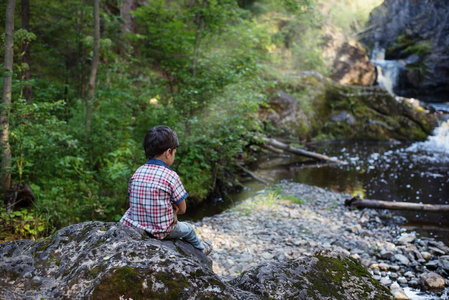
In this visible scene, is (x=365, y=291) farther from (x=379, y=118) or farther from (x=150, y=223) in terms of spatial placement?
(x=379, y=118)

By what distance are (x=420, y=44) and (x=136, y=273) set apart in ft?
115

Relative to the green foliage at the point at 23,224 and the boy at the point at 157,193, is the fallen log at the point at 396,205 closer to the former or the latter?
the boy at the point at 157,193

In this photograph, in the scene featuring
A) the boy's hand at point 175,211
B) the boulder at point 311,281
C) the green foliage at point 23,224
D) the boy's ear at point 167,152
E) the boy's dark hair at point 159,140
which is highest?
the boy's dark hair at point 159,140

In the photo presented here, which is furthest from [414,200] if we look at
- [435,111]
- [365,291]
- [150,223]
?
[435,111]

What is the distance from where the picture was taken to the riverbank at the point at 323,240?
4559 millimetres

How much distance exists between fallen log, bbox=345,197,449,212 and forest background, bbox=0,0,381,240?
330 cm

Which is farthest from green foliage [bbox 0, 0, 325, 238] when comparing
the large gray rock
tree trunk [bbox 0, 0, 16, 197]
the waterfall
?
the large gray rock

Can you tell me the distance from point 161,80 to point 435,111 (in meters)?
22.9

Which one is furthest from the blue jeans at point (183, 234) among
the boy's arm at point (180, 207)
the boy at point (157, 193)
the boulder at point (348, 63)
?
the boulder at point (348, 63)

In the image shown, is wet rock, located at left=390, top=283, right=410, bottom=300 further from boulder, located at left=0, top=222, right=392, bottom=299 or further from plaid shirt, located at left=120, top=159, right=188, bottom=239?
plaid shirt, located at left=120, top=159, right=188, bottom=239

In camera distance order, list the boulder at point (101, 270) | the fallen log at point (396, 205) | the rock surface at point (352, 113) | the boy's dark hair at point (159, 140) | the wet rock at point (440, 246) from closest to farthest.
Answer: the boulder at point (101, 270), the boy's dark hair at point (159, 140), the wet rock at point (440, 246), the fallen log at point (396, 205), the rock surface at point (352, 113)

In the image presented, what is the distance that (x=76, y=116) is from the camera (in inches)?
291

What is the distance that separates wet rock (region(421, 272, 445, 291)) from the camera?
424 cm

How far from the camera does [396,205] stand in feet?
25.2
